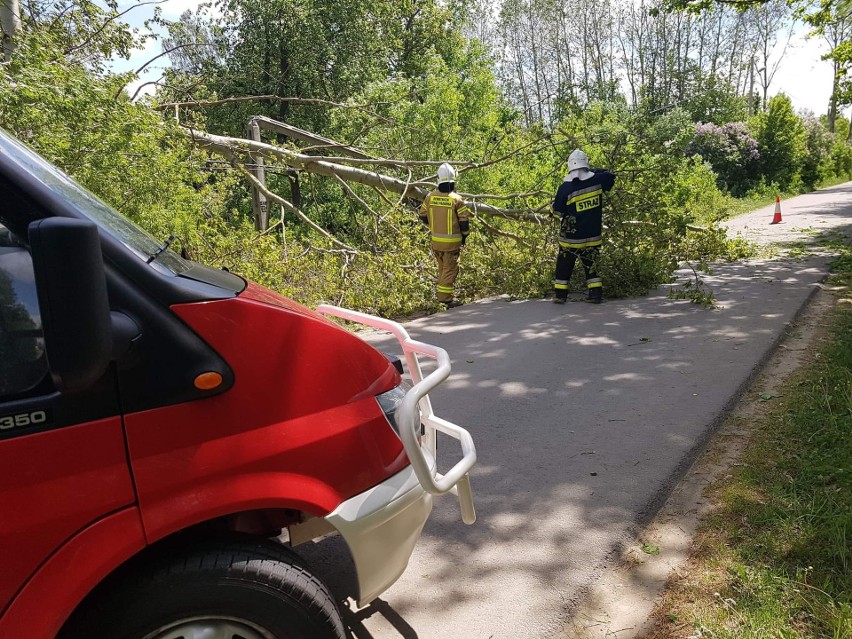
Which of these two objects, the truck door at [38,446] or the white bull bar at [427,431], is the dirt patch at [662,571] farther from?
the truck door at [38,446]

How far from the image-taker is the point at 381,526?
1994mm

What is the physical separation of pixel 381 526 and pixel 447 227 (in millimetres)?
7341

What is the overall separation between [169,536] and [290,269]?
7.29 m

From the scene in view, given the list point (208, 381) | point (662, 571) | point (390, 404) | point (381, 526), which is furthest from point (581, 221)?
point (208, 381)

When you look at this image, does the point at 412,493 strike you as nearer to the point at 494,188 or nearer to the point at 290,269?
the point at 290,269

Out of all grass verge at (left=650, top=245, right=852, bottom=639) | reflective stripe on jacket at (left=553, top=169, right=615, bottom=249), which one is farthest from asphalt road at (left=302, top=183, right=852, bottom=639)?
reflective stripe on jacket at (left=553, top=169, right=615, bottom=249)

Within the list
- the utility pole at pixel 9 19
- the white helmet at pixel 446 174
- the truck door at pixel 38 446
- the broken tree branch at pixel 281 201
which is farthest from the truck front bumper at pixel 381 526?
the broken tree branch at pixel 281 201

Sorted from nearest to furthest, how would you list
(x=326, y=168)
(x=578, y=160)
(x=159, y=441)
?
1. (x=159, y=441)
2. (x=578, y=160)
3. (x=326, y=168)

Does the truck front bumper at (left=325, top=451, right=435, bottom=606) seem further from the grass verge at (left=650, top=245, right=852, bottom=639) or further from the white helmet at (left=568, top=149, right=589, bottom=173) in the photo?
the white helmet at (left=568, top=149, right=589, bottom=173)

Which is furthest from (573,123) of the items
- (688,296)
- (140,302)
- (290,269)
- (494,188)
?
(140,302)

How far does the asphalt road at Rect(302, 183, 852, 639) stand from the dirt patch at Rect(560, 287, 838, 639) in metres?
0.08

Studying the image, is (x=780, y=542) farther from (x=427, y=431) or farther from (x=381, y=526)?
(x=381, y=526)

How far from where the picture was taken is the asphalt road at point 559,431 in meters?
2.80

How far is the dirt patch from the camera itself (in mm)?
2566
